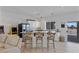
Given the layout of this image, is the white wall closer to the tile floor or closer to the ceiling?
the ceiling

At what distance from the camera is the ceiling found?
3.20 m

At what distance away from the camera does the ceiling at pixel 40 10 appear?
3195 mm

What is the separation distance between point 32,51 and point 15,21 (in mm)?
838

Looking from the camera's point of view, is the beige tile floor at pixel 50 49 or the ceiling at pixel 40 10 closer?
the ceiling at pixel 40 10

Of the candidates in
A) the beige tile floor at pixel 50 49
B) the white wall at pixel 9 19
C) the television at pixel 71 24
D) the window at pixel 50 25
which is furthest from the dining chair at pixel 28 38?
the television at pixel 71 24

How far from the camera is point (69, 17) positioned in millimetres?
3320

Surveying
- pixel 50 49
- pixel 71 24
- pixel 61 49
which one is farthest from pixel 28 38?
pixel 71 24

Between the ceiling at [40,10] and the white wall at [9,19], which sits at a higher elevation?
the ceiling at [40,10]

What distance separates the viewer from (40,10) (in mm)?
3352

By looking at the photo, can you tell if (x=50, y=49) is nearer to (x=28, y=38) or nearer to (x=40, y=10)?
(x=28, y=38)

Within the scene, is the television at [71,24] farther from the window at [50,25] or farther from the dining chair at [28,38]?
the dining chair at [28,38]

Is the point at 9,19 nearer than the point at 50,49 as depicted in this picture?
Yes

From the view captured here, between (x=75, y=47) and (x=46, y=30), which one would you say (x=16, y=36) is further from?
(x=75, y=47)

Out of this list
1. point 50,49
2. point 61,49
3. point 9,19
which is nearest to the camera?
point 9,19
